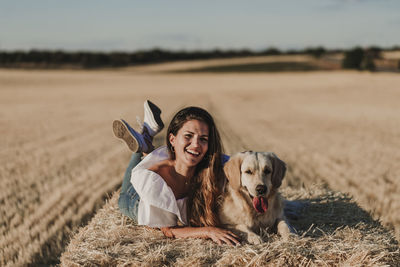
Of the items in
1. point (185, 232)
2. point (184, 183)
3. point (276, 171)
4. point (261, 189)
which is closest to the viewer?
point (261, 189)

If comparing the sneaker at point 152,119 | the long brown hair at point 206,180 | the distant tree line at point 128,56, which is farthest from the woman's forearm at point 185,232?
the distant tree line at point 128,56

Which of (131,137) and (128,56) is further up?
(128,56)

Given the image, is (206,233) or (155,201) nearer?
(206,233)

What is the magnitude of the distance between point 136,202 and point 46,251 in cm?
131

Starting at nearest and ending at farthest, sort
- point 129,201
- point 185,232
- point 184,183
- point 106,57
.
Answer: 1. point 185,232
2. point 184,183
3. point 129,201
4. point 106,57

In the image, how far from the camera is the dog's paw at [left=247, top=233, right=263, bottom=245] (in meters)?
3.56

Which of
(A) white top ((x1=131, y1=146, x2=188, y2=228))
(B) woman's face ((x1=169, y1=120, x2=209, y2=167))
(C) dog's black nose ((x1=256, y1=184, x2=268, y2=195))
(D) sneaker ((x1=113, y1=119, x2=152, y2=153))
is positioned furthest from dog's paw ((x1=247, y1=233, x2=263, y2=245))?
(D) sneaker ((x1=113, y1=119, x2=152, y2=153))

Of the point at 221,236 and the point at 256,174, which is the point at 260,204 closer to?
the point at 256,174

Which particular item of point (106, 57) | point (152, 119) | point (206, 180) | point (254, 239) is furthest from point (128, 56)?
point (254, 239)

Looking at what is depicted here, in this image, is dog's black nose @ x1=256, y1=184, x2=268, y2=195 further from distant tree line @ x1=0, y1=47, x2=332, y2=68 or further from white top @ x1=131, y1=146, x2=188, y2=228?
distant tree line @ x1=0, y1=47, x2=332, y2=68

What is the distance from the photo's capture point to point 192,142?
161 inches

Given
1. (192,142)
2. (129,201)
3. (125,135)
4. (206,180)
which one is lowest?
(129,201)

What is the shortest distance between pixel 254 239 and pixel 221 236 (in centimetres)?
30

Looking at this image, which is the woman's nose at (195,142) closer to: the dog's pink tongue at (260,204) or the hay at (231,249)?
the dog's pink tongue at (260,204)
